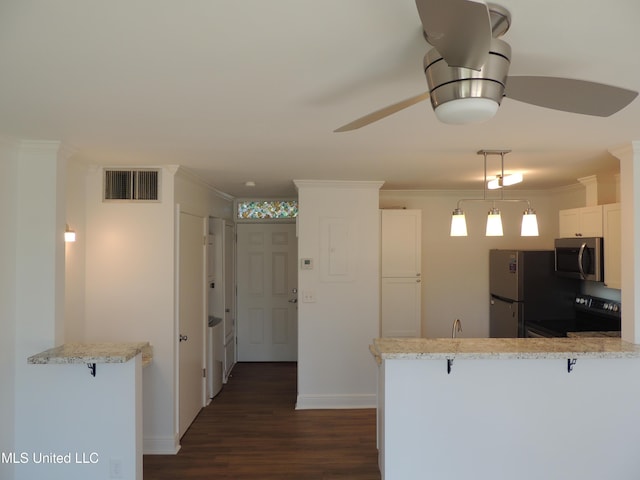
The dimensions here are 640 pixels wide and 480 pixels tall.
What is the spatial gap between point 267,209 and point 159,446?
11.0 ft

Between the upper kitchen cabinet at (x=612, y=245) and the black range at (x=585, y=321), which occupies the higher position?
the upper kitchen cabinet at (x=612, y=245)

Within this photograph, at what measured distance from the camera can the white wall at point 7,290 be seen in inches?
93.6

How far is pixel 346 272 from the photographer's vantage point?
419cm

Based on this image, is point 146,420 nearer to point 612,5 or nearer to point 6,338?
point 6,338

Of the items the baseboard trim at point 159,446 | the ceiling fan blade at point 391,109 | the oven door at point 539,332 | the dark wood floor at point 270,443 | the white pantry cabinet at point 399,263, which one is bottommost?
the dark wood floor at point 270,443

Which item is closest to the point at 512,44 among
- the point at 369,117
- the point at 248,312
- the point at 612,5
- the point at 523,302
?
the point at 612,5

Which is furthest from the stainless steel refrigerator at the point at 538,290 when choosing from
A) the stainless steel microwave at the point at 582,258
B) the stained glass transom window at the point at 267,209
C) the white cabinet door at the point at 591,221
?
the stained glass transom window at the point at 267,209

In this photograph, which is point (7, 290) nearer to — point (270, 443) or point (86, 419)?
point (86, 419)

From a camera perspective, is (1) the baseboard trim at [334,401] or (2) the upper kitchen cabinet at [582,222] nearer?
(2) the upper kitchen cabinet at [582,222]

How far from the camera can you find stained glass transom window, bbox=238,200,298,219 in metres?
5.77

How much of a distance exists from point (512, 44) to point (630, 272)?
6.62 feet

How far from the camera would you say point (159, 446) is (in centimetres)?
328
